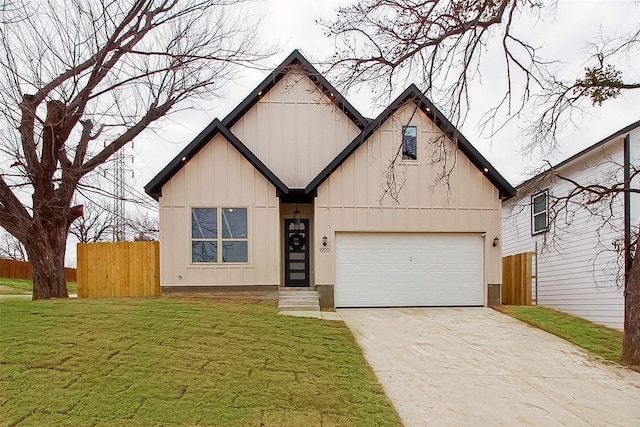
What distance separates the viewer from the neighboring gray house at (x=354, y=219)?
1172 centimetres

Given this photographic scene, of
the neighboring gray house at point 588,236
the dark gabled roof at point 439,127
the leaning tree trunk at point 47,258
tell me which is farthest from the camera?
the leaning tree trunk at point 47,258

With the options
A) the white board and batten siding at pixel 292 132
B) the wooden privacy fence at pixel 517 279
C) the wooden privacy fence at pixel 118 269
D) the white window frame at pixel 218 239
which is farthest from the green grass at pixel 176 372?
the wooden privacy fence at pixel 517 279

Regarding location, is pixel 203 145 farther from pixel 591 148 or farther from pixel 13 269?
pixel 13 269

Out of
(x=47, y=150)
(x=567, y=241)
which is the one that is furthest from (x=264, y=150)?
(x=567, y=241)

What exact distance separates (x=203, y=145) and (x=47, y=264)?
5.60 meters

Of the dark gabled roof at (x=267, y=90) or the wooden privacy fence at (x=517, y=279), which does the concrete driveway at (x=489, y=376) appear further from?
the dark gabled roof at (x=267, y=90)

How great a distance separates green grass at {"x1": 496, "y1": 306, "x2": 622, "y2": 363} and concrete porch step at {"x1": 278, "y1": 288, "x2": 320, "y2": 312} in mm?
5111

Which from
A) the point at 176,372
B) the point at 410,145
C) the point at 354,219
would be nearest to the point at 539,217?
the point at 410,145

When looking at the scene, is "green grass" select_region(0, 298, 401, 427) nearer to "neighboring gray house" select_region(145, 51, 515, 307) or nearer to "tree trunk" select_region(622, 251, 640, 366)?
"neighboring gray house" select_region(145, 51, 515, 307)

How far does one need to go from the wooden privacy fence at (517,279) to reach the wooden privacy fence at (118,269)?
10912 mm

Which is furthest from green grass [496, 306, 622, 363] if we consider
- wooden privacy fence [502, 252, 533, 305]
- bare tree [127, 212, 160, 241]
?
bare tree [127, 212, 160, 241]

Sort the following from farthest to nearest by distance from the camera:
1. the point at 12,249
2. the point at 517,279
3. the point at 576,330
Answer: the point at 12,249
the point at 517,279
the point at 576,330

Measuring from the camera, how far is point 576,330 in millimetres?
9664

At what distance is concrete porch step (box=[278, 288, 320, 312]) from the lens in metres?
11.1
